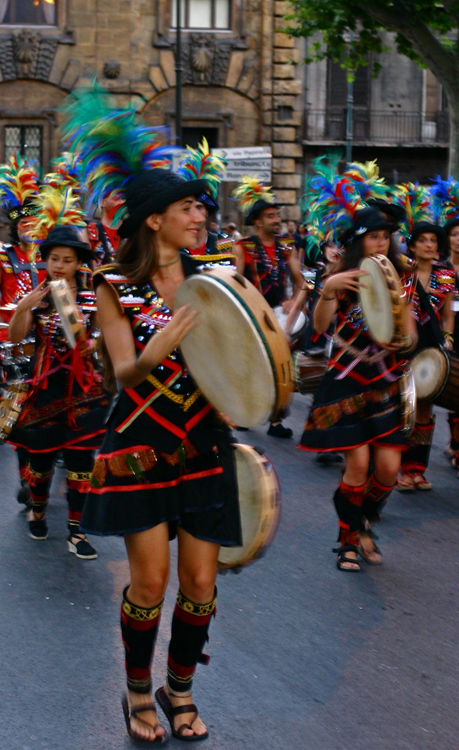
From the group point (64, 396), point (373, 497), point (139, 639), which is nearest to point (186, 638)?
point (139, 639)

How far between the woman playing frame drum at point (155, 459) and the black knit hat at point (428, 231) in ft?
12.9

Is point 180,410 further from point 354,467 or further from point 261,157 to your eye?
point 261,157

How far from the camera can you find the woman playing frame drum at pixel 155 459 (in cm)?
355

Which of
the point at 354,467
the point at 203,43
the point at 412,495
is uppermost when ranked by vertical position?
the point at 203,43

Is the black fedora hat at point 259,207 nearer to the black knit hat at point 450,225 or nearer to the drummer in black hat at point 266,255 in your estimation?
the drummer in black hat at point 266,255

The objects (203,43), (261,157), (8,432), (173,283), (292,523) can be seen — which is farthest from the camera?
(203,43)

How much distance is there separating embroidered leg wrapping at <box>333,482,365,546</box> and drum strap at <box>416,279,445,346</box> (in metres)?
1.89

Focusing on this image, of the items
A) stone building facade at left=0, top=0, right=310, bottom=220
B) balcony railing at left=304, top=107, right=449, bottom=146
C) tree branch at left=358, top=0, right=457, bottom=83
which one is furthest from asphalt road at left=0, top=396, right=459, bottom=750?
balcony railing at left=304, top=107, right=449, bottom=146

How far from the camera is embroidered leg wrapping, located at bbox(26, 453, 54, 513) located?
20.1 feet

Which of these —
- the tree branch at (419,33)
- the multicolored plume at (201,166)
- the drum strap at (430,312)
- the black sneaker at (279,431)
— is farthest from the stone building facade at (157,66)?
the drum strap at (430,312)

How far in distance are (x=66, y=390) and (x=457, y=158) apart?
13.6 meters

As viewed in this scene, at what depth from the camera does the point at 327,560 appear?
5961mm

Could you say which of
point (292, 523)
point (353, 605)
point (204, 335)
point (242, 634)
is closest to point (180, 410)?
point (204, 335)

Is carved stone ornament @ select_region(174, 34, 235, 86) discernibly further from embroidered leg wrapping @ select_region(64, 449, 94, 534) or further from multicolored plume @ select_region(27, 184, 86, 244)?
embroidered leg wrapping @ select_region(64, 449, 94, 534)
